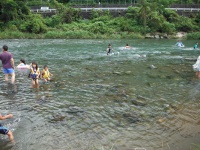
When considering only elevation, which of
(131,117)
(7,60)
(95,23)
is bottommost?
(131,117)

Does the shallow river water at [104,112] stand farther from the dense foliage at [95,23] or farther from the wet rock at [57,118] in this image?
the dense foliage at [95,23]

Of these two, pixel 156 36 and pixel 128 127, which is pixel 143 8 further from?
pixel 128 127

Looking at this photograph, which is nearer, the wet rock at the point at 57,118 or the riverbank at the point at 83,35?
the wet rock at the point at 57,118

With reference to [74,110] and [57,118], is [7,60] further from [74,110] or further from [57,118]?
[57,118]

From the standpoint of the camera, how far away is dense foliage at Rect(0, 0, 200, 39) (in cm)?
4866

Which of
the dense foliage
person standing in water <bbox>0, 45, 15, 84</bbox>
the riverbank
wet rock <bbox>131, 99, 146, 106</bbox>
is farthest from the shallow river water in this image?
the dense foliage

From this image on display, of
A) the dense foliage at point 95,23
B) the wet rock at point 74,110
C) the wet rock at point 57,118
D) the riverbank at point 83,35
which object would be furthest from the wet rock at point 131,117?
the dense foliage at point 95,23

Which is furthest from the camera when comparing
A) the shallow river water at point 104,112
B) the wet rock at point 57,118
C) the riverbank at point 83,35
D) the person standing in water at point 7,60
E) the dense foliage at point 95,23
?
the dense foliage at point 95,23

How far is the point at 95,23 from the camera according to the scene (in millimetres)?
53406

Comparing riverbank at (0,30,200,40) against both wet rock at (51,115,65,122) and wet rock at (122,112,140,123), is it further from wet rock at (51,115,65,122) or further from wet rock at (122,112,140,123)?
wet rock at (122,112,140,123)

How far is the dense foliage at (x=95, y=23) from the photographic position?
4866cm

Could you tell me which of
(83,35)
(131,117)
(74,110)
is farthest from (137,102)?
(83,35)

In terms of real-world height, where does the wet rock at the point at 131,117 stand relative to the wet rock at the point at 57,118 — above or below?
below

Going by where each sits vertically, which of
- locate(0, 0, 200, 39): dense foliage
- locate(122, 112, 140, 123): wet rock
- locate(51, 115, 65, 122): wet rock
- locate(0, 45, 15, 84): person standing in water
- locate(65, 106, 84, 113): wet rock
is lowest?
locate(122, 112, 140, 123): wet rock
